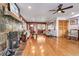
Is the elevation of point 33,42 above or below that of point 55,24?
below

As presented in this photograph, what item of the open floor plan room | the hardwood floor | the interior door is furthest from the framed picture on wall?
the hardwood floor

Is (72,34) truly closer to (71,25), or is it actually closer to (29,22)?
(71,25)

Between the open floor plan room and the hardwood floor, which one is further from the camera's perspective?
the hardwood floor

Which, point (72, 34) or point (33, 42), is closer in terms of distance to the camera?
point (72, 34)

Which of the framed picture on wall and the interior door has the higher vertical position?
the framed picture on wall

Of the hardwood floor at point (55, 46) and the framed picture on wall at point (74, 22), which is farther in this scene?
the hardwood floor at point (55, 46)

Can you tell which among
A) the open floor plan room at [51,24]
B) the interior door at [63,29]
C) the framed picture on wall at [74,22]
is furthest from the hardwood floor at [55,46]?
the framed picture on wall at [74,22]

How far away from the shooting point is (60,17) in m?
3.71

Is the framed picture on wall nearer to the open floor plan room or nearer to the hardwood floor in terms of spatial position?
the open floor plan room

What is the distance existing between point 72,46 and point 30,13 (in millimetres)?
1671

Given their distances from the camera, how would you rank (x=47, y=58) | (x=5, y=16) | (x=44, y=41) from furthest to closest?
(x=44, y=41) < (x=5, y=16) < (x=47, y=58)

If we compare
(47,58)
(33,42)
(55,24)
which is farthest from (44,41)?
(47,58)

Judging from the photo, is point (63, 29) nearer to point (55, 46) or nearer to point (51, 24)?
point (51, 24)

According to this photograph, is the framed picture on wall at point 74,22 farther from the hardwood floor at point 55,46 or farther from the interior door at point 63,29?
the hardwood floor at point 55,46
